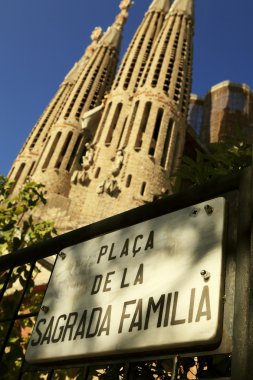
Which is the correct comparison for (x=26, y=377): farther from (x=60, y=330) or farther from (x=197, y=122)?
(x=197, y=122)

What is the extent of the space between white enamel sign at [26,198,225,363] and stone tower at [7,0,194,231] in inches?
815

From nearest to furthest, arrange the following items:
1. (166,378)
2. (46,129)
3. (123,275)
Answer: (123,275) < (166,378) < (46,129)

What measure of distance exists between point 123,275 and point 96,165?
27052 millimetres

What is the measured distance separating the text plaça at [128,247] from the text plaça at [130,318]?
0.18 metres

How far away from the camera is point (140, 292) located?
4.21 ft

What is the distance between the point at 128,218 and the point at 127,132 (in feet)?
91.0

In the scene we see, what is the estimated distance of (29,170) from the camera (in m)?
38.3

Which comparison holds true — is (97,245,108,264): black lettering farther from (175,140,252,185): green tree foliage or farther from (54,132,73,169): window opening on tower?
(54,132,73,169): window opening on tower

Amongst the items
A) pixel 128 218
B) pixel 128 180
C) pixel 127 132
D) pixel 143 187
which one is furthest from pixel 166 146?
pixel 128 218

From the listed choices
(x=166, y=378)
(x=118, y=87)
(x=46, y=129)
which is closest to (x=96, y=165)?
(x=118, y=87)

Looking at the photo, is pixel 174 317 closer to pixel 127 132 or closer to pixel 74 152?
pixel 127 132

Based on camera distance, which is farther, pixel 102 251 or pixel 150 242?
pixel 102 251

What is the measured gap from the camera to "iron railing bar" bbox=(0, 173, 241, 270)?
1.31 m

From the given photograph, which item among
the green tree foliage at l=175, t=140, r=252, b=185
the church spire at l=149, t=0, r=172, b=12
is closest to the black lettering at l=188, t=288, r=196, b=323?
the green tree foliage at l=175, t=140, r=252, b=185
